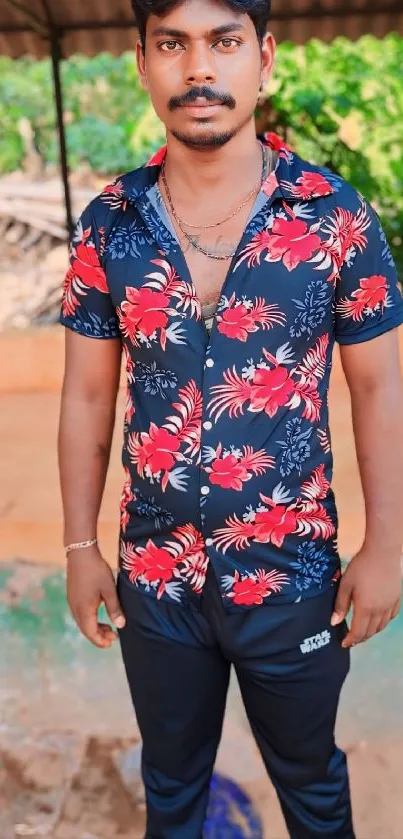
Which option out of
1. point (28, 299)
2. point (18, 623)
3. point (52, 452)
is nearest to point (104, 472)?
point (18, 623)

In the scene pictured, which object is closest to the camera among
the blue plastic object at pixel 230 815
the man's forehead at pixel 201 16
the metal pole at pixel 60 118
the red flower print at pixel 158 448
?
the man's forehead at pixel 201 16

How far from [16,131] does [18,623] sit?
739 centimetres

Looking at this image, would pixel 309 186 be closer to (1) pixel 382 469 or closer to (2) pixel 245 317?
(2) pixel 245 317

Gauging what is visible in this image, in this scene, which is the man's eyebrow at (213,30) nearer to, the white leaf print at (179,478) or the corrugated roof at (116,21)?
the white leaf print at (179,478)

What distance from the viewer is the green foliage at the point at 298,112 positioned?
16.8 ft

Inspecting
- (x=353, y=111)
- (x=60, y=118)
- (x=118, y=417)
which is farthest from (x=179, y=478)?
(x=353, y=111)

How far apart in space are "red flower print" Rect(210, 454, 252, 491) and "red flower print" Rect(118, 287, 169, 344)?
0.21 m

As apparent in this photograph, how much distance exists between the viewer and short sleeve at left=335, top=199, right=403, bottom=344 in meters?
1.02

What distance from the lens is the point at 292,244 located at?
1.00 m

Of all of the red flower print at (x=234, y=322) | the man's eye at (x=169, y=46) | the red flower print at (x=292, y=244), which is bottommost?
the red flower print at (x=234, y=322)

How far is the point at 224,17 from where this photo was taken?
963 mm

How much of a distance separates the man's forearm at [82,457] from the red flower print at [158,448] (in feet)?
0.49

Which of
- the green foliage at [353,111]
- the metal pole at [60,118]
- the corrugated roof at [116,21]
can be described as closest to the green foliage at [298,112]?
the green foliage at [353,111]

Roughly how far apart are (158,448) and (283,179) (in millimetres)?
424
